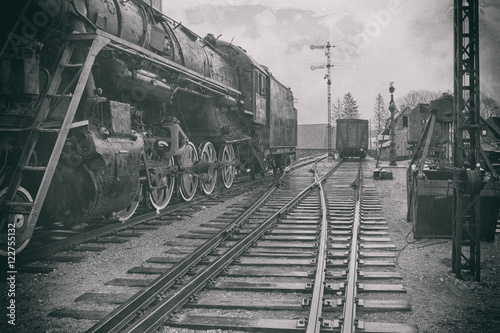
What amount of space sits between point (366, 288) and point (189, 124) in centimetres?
714

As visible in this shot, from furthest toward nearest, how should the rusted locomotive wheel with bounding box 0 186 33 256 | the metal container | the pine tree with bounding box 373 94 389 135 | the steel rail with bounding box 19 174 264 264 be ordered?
the pine tree with bounding box 373 94 389 135 < the metal container < the steel rail with bounding box 19 174 264 264 < the rusted locomotive wheel with bounding box 0 186 33 256

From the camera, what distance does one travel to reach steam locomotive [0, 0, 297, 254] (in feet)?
13.1

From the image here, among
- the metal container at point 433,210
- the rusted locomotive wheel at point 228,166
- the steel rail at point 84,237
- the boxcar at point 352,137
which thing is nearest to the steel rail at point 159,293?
the steel rail at point 84,237

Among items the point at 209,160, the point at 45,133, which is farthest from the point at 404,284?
the point at 209,160

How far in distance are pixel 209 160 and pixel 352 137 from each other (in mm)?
20881

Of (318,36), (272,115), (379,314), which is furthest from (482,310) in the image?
(318,36)

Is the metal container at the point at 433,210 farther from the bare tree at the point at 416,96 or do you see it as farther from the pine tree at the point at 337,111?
the pine tree at the point at 337,111

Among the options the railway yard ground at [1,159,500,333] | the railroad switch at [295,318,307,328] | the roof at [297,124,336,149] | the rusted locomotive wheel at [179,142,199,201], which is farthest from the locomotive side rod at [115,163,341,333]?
the roof at [297,124,336,149]

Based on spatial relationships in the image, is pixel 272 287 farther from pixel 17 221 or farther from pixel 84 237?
pixel 84 237

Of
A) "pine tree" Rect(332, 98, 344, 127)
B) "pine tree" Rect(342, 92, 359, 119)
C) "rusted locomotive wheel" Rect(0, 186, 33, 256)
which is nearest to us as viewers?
"rusted locomotive wheel" Rect(0, 186, 33, 256)

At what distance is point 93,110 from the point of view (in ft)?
16.3

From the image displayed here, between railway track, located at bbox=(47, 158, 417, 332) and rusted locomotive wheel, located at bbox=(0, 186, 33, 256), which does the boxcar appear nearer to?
railway track, located at bbox=(47, 158, 417, 332)

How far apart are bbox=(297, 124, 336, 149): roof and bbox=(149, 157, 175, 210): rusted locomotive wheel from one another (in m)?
49.3

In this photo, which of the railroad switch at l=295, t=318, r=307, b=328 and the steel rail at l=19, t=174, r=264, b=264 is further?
the steel rail at l=19, t=174, r=264, b=264
